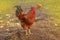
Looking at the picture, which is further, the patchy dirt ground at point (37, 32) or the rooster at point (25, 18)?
the patchy dirt ground at point (37, 32)

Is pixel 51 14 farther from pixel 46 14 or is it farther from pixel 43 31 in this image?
pixel 43 31

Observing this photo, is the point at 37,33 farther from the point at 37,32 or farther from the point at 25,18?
the point at 25,18

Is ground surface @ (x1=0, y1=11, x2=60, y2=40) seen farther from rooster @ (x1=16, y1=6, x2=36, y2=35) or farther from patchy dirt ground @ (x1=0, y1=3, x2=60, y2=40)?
rooster @ (x1=16, y1=6, x2=36, y2=35)

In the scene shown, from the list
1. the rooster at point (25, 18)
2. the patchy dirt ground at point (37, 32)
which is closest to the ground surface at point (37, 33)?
the patchy dirt ground at point (37, 32)

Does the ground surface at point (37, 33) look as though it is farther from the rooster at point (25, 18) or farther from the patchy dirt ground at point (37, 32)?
the rooster at point (25, 18)

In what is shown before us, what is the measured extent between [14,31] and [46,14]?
6.07 ft

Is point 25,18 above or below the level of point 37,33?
above

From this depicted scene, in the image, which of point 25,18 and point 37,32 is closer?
point 25,18

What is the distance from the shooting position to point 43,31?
18.2ft

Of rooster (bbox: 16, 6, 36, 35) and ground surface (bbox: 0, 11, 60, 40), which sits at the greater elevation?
rooster (bbox: 16, 6, 36, 35)

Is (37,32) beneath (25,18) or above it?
beneath

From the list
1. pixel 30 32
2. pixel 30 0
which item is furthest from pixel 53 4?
pixel 30 32

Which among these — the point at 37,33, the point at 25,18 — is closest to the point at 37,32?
the point at 37,33

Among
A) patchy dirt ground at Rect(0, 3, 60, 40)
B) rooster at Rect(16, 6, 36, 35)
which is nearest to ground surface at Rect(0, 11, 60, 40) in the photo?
patchy dirt ground at Rect(0, 3, 60, 40)
